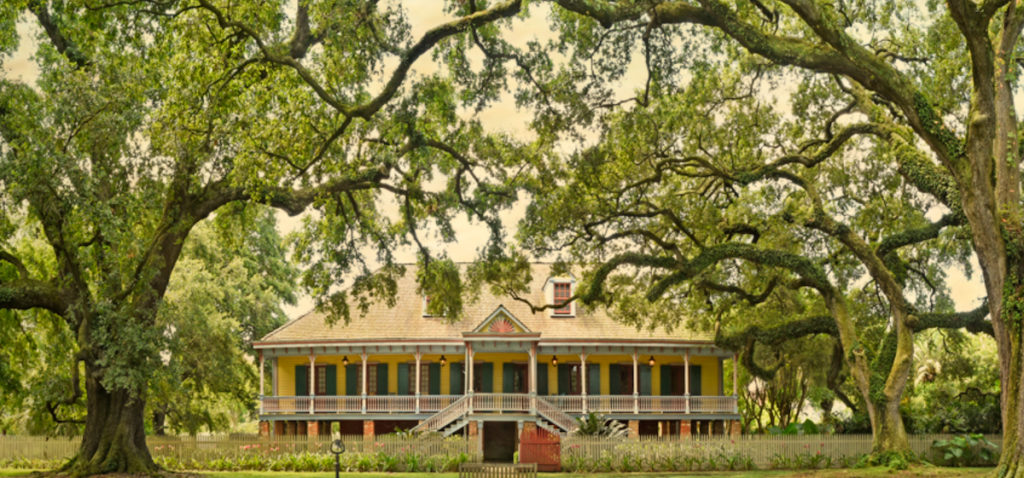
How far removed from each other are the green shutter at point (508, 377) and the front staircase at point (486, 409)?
3.17 m

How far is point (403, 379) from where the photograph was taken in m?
37.0

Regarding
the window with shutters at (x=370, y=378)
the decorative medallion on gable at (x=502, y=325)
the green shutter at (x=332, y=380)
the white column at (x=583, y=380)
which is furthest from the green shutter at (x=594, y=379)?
the green shutter at (x=332, y=380)

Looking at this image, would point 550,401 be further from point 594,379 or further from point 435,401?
point 435,401

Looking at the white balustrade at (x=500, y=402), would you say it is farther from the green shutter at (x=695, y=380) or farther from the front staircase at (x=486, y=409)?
the green shutter at (x=695, y=380)

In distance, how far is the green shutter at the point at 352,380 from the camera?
3716cm

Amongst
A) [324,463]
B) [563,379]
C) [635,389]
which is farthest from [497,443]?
[324,463]

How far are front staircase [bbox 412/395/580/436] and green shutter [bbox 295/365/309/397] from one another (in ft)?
22.2

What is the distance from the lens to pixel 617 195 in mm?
26281

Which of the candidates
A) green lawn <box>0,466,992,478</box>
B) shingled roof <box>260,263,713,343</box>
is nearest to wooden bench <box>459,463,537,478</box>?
green lawn <box>0,466,992,478</box>

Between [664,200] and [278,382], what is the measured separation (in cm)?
1881

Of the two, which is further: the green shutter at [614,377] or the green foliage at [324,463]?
the green shutter at [614,377]

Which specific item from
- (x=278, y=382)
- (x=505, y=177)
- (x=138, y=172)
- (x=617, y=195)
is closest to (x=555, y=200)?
(x=505, y=177)

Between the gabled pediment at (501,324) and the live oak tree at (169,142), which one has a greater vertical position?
the live oak tree at (169,142)

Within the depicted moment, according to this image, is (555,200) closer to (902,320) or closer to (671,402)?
(902,320)
